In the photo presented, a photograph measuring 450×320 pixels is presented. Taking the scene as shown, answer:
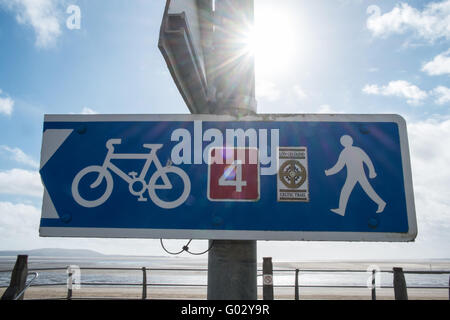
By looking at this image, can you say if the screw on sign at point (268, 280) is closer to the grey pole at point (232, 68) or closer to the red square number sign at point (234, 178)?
the grey pole at point (232, 68)

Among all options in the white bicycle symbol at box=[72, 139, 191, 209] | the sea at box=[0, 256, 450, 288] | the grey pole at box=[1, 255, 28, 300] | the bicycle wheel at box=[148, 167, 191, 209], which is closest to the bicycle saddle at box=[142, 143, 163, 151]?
the white bicycle symbol at box=[72, 139, 191, 209]

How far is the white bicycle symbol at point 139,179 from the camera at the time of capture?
1309 mm

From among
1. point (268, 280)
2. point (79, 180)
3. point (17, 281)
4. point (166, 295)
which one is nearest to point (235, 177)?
point (79, 180)

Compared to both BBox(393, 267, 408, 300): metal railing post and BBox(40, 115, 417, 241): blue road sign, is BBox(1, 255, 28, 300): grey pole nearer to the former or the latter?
BBox(40, 115, 417, 241): blue road sign

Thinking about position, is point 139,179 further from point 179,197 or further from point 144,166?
point 179,197

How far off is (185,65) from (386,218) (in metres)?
1.00

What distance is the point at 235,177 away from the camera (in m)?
1.29

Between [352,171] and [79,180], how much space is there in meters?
1.19

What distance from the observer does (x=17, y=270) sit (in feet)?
19.2

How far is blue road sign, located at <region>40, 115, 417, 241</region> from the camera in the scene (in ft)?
4.13

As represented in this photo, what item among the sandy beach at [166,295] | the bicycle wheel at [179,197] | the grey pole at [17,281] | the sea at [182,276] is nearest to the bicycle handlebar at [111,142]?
the bicycle wheel at [179,197]

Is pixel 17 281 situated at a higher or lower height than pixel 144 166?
lower
